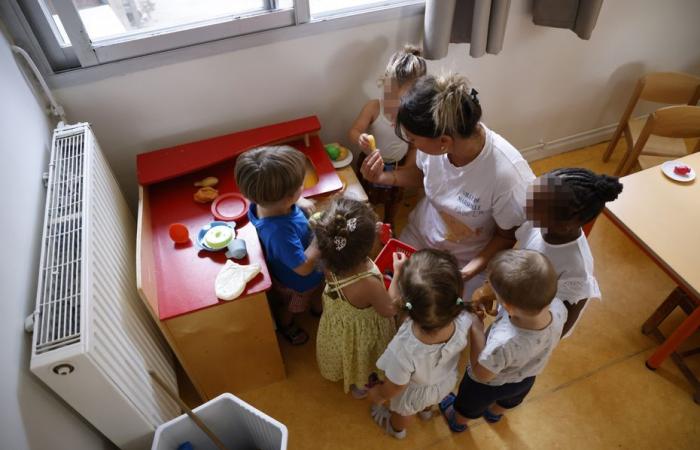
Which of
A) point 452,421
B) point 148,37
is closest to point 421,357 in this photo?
point 452,421

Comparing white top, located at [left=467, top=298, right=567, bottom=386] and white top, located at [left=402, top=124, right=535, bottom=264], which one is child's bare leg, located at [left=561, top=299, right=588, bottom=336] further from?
white top, located at [left=402, top=124, right=535, bottom=264]

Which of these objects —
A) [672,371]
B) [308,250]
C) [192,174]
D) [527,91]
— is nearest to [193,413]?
[308,250]

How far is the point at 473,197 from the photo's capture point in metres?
1.53

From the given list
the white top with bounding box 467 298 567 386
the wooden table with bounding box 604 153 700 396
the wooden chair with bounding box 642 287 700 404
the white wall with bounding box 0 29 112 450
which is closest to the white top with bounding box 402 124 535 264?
the white top with bounding box 467 298 567 386

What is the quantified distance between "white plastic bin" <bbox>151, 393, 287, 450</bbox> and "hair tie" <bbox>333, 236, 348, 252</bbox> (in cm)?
55

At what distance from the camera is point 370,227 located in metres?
1.29

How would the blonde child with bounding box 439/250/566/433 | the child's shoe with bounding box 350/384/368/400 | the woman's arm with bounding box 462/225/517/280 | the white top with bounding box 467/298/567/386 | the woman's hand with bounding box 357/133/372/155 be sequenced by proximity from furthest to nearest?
1. the woman's hand with bounding box 357/133/372/155
2. the child's shoe with bounding box 350/384/368/400
3. the woman's arm with bounding box 462/225/517/280
4. the white top with bounding box 467/298/567/386
5. the blonde child with bounding box 439/250/566/433

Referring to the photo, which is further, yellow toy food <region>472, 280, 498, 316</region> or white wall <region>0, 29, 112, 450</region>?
yellow toy food <region>472, 280, 498, 316</region>

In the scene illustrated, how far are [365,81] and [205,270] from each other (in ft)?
3.86

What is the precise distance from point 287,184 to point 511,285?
0.72 m

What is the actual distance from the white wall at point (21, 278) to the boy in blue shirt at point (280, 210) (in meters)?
0.57

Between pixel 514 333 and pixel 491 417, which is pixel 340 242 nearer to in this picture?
pixel 514 333

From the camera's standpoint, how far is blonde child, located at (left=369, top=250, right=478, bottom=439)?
3.83ft

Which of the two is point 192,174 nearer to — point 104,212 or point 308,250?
point 104,212
